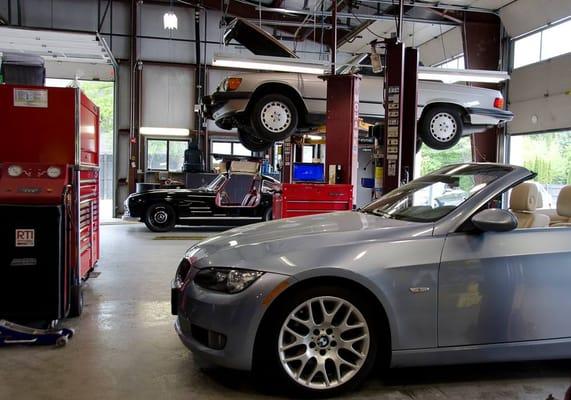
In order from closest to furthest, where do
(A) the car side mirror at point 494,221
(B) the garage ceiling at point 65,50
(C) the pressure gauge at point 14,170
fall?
(A) the car side mirror at point 494,221
(C) the pressure gauge at point 14,170
(B) the garage ceiling at point 65,50

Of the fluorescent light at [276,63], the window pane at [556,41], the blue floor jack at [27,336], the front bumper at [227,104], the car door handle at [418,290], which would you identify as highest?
the window pane at [556,41]

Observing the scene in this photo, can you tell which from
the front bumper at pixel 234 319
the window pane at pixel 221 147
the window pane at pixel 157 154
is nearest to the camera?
the front bumper at pixel 234 319

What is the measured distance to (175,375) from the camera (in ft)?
10.1

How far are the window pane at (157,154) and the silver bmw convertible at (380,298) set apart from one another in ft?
46.7

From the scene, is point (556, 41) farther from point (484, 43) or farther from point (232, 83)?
point (232, 83)

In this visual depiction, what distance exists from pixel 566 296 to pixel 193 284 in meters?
2.09

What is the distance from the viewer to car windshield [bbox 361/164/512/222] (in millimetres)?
3070

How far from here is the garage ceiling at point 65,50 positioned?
38.2 feet

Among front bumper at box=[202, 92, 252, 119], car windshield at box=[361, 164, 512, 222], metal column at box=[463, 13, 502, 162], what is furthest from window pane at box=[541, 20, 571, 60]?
car windshield at box=[361, 164, 512, 222]

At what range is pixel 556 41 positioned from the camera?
35.5 ft

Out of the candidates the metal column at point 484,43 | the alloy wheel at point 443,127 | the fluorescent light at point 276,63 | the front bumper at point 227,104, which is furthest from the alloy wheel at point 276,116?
the metal column at point 484,43

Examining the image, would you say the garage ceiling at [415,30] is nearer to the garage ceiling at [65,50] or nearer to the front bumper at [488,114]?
the front bumper at [488,114]

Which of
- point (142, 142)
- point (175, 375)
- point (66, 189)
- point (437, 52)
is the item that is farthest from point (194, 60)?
point (175, 375)

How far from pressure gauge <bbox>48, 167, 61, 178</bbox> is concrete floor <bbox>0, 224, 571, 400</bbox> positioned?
3.94ft
